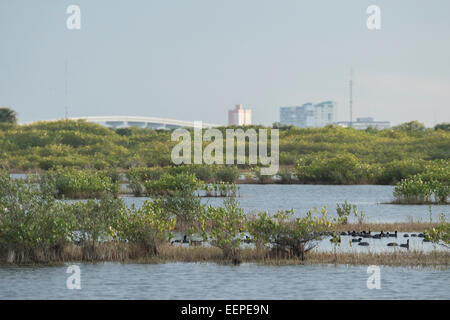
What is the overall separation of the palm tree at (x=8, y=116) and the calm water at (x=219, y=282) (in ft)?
352

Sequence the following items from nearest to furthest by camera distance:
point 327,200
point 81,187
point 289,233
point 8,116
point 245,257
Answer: point 289,233 < point 245,257 < point 81,187 < point 327,200 < point 8,116

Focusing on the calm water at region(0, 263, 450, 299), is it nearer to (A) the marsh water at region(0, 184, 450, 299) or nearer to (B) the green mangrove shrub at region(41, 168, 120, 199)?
(A) the marsh water at region(0, 184, 450, 299)

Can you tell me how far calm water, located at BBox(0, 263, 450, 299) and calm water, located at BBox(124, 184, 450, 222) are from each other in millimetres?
10965

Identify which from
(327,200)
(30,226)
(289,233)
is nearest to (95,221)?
(30,226)

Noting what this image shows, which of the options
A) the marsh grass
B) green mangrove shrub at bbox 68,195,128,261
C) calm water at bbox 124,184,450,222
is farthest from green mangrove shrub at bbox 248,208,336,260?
calm water at bbox 124,184,450,222

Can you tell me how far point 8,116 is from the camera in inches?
4850

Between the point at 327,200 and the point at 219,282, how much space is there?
24493 mm

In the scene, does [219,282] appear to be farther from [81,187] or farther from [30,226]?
[81,187]

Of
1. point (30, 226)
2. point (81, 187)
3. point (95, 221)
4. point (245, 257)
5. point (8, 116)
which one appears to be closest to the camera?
point (30, 226)

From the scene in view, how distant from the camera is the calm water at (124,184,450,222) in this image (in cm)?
3309

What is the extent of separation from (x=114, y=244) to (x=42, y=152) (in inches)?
2936
